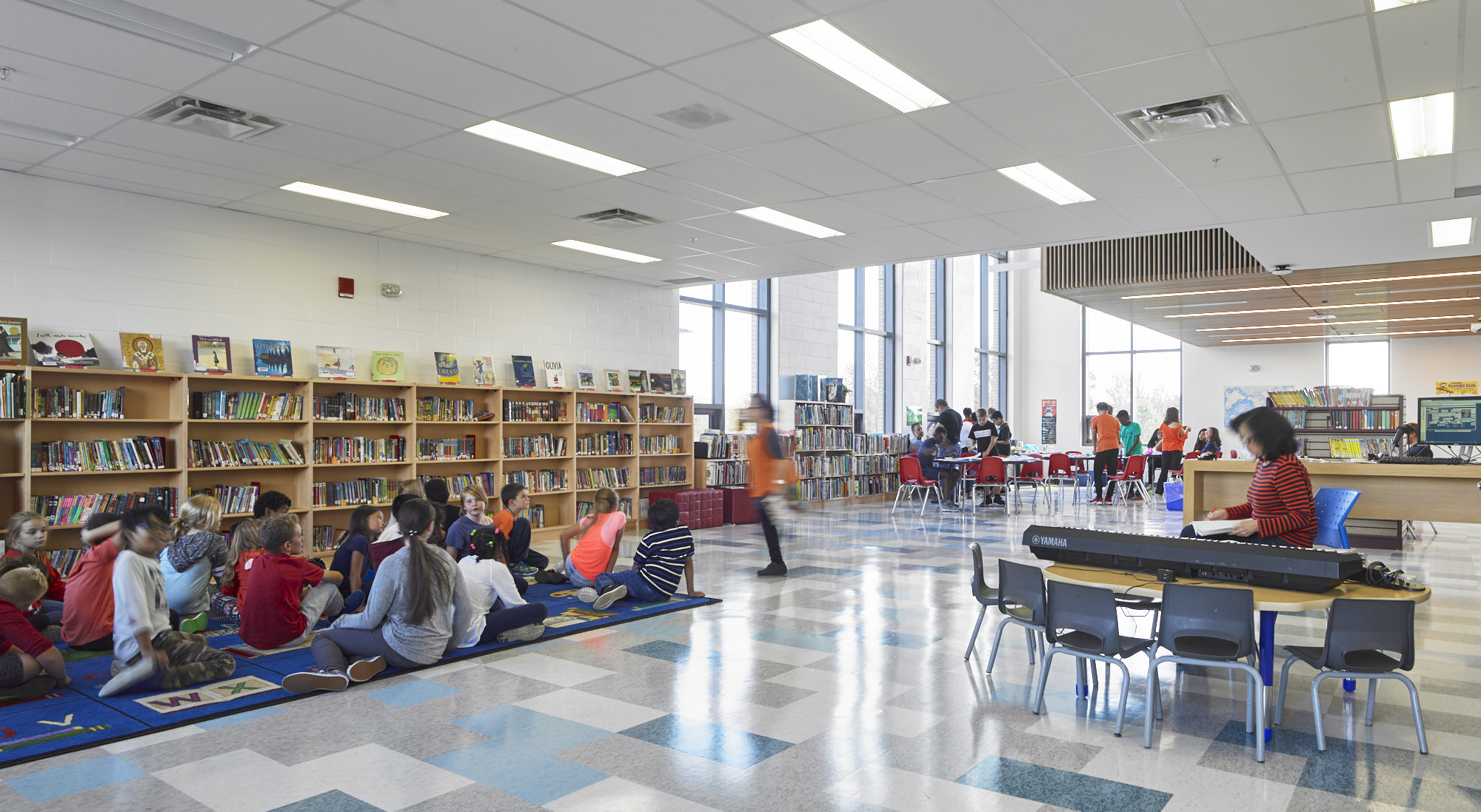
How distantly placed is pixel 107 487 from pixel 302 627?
2.75m

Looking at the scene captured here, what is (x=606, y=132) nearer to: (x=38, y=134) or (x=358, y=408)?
(x=38, y=134)

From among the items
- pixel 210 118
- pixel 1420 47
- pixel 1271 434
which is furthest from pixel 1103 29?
pixel 210 118

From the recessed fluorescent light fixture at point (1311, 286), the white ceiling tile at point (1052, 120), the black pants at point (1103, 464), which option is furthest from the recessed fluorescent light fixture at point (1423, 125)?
the black pants at point (1103, 464)

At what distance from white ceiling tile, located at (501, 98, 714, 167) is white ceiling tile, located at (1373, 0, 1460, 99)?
11.5 feet

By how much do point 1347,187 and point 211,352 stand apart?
852cm

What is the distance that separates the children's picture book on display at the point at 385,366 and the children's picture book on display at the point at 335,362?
0.64 ft

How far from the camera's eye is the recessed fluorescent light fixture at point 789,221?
7184 mm

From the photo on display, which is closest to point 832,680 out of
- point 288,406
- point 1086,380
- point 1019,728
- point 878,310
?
point 1019,728

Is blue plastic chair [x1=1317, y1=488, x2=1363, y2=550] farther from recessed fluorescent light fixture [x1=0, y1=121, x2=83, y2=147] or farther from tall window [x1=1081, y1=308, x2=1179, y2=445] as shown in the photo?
tall window [x1=1081, y1=308, x2=1179, y2=445]

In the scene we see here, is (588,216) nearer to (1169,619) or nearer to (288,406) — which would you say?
(288,406)

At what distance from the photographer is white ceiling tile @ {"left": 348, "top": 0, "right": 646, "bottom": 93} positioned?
3.73m

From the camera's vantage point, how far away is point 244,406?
7074 millimetres

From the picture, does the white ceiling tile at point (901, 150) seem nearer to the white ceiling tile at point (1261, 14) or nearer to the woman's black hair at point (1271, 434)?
the white ceiling tile at point (1261, 14)

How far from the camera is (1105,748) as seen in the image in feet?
11.0
